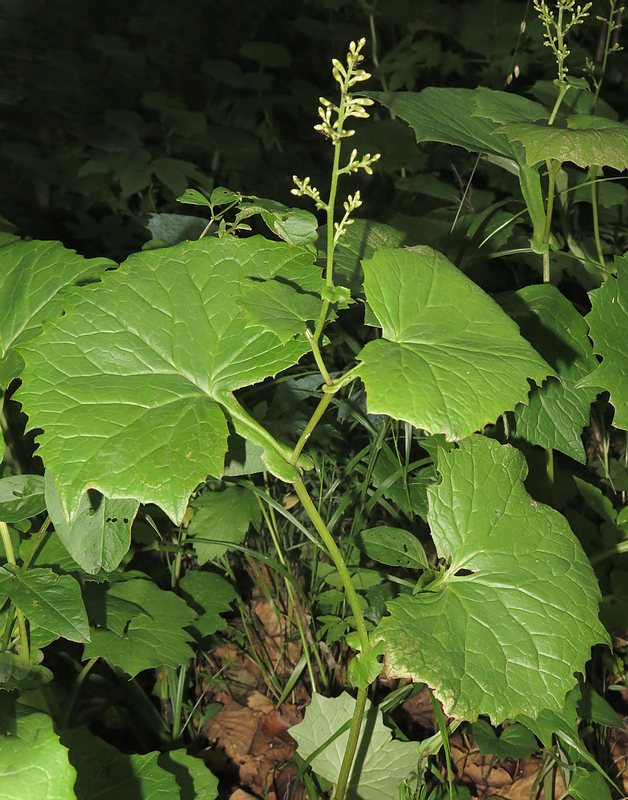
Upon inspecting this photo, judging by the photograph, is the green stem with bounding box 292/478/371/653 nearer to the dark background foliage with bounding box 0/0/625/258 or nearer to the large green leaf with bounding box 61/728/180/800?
the large green leaf with bounding box 61/728/180/800

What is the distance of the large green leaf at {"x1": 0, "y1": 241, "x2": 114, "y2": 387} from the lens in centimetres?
109

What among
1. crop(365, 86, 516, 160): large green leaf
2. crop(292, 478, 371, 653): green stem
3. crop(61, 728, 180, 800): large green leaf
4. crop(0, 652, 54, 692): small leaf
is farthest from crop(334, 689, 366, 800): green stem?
crop(365, 86, 516, 160): large green leaf

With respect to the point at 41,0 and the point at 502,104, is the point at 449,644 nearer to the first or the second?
the point at 502,104

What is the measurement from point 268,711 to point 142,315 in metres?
1.00

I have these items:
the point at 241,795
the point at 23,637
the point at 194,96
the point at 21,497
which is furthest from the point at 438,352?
the point at 194,96

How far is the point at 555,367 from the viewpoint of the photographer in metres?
1.36

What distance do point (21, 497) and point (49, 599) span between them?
164 millimetres

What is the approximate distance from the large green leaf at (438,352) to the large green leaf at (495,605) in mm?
247

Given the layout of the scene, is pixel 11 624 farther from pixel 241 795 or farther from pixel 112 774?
pixel 241 795

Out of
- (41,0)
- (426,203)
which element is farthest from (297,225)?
(41,0)

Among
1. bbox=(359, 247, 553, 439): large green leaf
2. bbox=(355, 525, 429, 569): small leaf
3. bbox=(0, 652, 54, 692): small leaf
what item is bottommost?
bbox=(0, 652, 54, 692): small leaf

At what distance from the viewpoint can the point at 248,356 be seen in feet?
3.08

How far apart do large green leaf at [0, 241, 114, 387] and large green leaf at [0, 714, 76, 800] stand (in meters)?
0.53

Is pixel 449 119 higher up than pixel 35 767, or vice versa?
pixel 449 119
